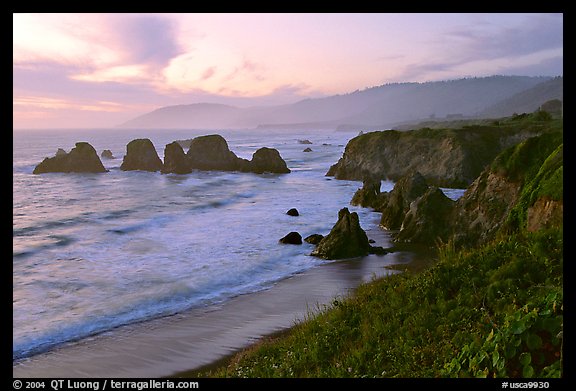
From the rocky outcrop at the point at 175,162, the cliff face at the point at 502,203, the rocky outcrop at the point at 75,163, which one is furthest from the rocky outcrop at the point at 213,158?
the cliff face at the point at 502,203

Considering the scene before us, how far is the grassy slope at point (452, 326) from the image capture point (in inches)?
257

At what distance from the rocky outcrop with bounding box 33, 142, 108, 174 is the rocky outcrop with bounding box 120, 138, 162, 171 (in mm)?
5200

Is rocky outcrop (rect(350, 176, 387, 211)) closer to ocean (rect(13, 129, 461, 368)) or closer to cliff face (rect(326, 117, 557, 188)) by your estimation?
ocean (rect(13, 129, 461, 368))

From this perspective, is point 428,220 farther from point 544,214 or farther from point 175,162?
point 175,162

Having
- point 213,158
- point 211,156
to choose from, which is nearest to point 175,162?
point 211,156

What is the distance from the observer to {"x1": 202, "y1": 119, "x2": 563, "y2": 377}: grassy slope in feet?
21.4

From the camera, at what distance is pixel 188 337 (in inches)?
599

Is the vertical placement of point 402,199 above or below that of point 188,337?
above

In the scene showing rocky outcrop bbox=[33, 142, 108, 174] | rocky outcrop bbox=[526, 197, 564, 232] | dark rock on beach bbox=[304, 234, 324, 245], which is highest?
rocky outcrop bbox=[33, 142, 108, 174]

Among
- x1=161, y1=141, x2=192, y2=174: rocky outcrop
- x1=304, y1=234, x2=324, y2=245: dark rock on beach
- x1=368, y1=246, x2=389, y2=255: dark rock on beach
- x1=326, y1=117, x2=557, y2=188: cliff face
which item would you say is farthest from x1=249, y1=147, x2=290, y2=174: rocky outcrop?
x1=368, y1=246, x2=389, y2=255: dark rock on beach

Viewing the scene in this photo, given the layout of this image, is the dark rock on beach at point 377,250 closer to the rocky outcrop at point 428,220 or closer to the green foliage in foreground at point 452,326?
the rocky outcrop at point 428,220

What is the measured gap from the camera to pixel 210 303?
1911 cm

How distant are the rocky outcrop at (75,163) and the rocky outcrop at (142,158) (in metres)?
5.20

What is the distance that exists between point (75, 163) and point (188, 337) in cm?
8225
